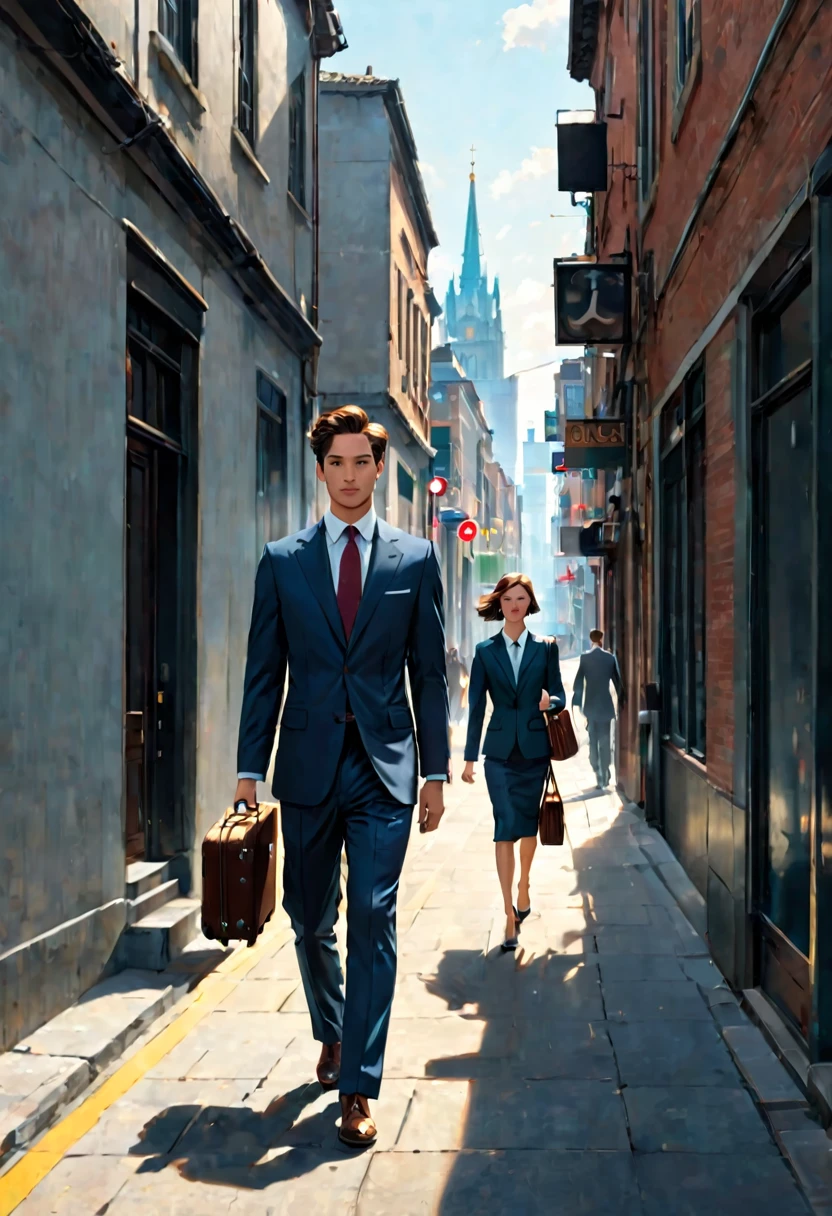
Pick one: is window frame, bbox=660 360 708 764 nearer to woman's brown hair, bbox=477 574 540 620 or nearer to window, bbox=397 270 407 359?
woman's brown hair, bbox=477 574 540 620

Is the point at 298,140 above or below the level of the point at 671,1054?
above

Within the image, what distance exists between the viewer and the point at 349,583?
186 inches

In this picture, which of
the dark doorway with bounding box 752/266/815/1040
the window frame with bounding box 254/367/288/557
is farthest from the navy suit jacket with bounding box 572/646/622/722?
the dark doorway with bounding box 752/266/815/1040

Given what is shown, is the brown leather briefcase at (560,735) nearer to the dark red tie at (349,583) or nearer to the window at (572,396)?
the dark red tie at (349,583)

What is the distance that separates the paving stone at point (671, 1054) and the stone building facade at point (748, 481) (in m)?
0.33

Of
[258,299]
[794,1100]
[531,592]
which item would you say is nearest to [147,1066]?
[794,1100]

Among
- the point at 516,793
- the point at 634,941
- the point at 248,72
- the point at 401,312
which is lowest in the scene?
the point at 634,941

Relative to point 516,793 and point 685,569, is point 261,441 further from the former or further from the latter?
point 516,793

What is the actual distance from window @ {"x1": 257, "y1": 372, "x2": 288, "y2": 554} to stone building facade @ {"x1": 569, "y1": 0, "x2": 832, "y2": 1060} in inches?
131

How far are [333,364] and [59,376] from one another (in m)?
16.1

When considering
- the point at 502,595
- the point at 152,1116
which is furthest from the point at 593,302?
the point at 152,1116

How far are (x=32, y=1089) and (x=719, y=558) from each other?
4.38 metres

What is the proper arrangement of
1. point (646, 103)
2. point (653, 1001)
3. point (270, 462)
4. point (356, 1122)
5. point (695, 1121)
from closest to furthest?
point (356, 1122)
point (695, 1121)
point (653, 1001)
point (270, 462)
point (646, 103)

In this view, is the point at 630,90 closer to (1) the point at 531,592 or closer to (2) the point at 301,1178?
(1) the point at 531,592
